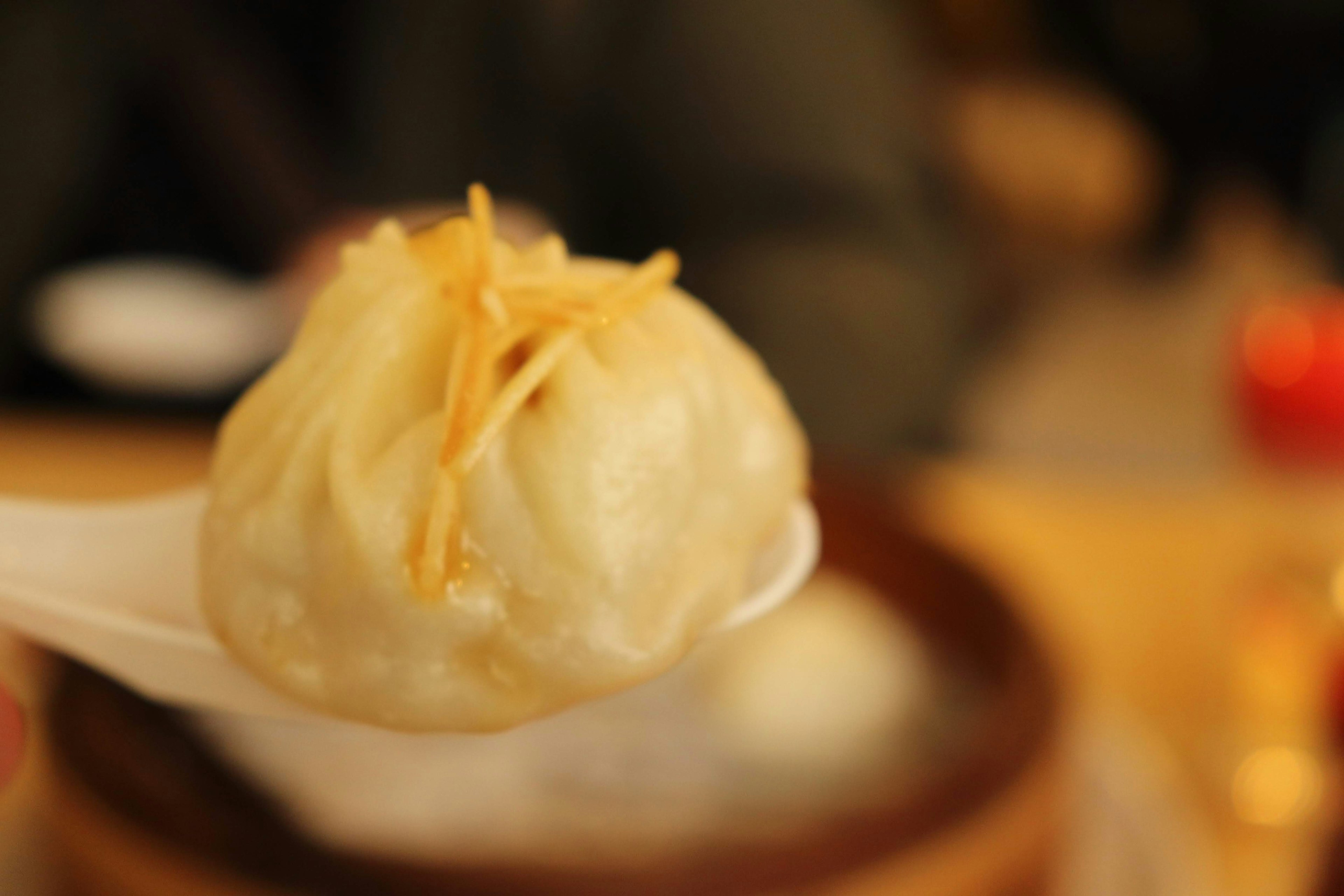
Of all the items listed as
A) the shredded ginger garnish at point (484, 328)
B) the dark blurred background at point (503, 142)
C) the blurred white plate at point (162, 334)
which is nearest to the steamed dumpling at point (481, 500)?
the shredded ginger garnish at point (484, 328)

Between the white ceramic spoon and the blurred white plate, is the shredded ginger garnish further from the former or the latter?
the blurred white plate

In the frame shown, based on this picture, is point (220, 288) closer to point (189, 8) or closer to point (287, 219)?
point (287, 219)

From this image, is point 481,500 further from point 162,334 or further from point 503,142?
point 503,142

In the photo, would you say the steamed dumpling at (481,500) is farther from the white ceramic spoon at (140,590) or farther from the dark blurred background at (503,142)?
the dark blurred background at (503,142)

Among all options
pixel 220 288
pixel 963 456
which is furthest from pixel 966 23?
pixel 220 288

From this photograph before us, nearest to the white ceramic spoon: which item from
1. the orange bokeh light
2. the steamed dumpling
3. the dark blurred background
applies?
the steamed dumpling

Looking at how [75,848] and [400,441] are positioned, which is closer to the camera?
[400,441]
